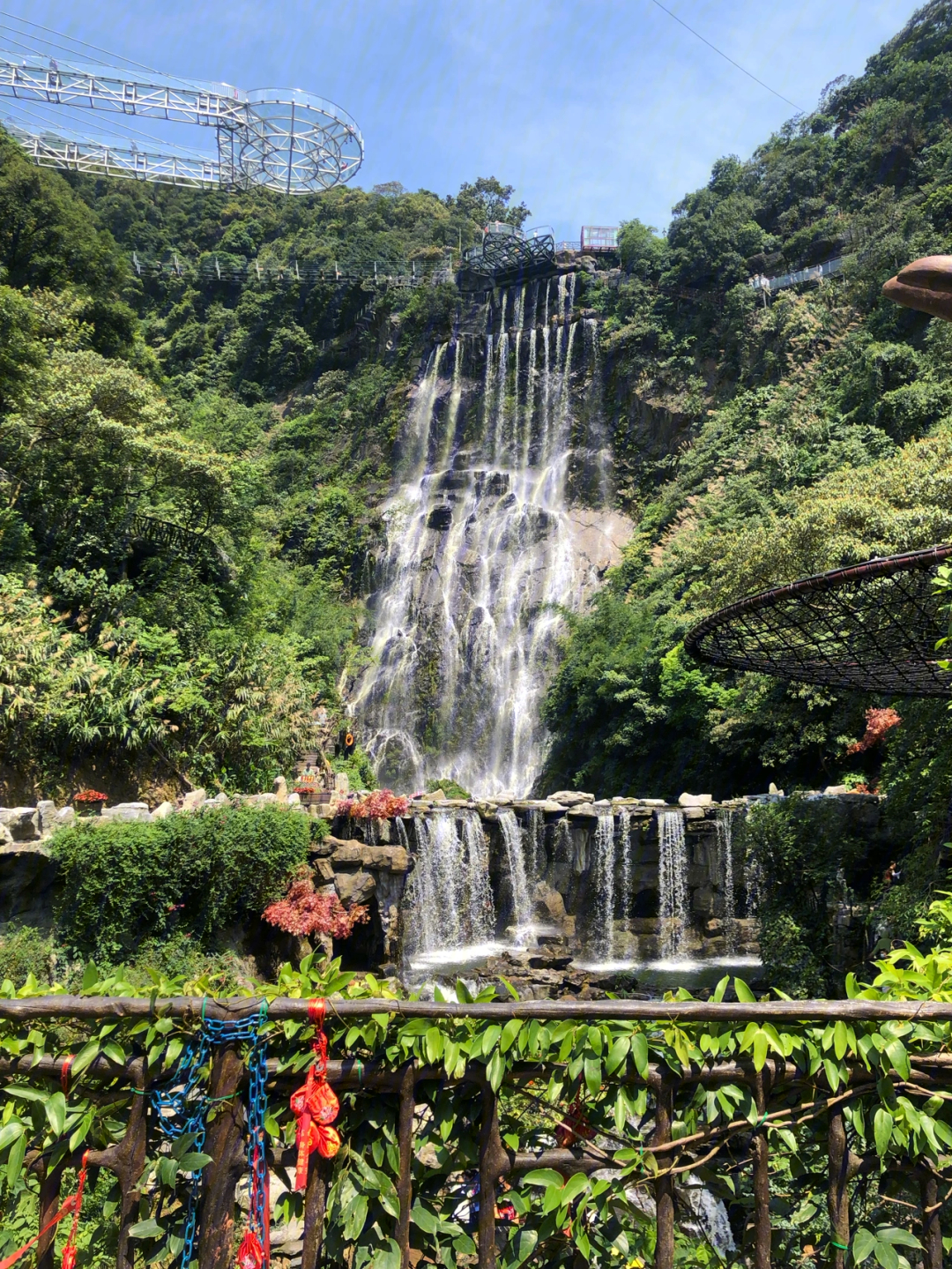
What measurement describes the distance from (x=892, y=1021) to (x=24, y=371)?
16.9 metres

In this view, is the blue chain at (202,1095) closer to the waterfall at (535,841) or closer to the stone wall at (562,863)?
the stone wall at (562,863)

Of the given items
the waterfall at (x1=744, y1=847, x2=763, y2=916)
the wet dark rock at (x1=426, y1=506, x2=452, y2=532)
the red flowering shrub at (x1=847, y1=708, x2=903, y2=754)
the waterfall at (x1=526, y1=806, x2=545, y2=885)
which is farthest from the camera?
the wet dark rock at (x1=426, y1=506, x2=452, y2=532)

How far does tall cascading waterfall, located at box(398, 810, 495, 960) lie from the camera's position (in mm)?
12977

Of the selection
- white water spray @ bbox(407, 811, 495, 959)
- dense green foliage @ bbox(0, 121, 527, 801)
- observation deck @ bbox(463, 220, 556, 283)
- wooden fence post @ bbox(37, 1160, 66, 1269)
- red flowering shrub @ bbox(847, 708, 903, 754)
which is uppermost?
observation deck @ bbox(463, 220, 556, 283)

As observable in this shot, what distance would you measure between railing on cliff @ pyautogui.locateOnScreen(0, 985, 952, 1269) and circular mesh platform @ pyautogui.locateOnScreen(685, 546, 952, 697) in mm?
2129

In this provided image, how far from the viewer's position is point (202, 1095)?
2.09m

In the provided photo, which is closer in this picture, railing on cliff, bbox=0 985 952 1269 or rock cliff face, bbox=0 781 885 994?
railing on cliff, bbox=0 985 952 1269

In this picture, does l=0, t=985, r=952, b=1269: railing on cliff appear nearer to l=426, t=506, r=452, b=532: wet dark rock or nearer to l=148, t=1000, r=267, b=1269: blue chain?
l=148, t=1000, r=267, b=1269: blue chain

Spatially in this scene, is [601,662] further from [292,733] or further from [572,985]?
[572,985]

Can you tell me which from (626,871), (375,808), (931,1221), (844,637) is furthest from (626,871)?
(931,1221)

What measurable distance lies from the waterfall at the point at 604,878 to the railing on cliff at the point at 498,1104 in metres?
11.4

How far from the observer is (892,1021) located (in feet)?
6.75

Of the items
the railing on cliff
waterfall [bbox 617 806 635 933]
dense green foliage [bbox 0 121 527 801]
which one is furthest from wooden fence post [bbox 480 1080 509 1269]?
waterfall [bbox 617 806 635 933]

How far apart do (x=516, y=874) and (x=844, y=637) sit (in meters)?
9.74
